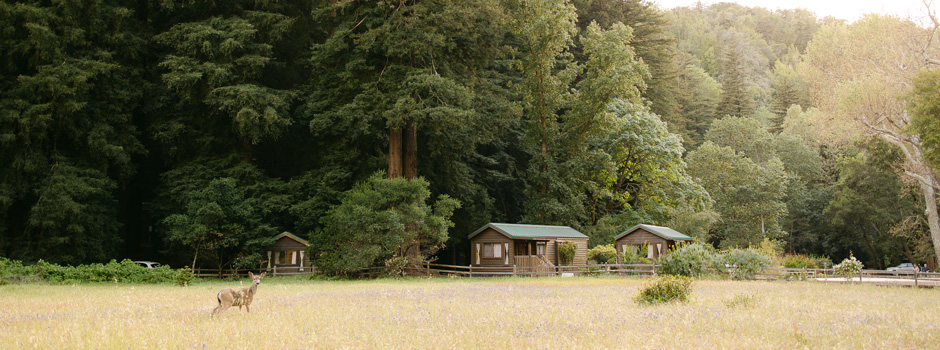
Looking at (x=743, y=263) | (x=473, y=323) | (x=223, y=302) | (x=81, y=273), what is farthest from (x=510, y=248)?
(x=223, y=302)

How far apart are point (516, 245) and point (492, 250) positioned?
1.51 metres

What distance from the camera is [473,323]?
12625 millimetres

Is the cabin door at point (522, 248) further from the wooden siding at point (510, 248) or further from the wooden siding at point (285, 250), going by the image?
the wooden siding at point (285, 250)

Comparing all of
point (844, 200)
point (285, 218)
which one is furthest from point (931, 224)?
point (285, 218)

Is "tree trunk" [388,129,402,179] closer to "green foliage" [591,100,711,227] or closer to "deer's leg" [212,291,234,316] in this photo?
"green foliage" [591,100,711,227]

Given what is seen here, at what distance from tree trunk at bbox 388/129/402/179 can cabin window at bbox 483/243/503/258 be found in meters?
7.27

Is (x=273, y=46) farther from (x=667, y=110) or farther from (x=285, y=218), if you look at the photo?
(x=667, y=110)

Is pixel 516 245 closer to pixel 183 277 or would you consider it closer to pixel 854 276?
pixel 854 276

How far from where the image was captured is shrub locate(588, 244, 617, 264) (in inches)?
1587

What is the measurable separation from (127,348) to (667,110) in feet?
179

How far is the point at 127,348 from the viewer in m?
9.30

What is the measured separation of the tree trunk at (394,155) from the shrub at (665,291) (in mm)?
20841

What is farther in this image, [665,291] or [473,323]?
[665,291]

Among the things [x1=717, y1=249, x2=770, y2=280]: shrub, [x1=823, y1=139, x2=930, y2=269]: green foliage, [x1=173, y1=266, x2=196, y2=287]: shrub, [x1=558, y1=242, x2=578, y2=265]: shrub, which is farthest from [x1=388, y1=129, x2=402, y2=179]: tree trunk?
[x1=823, y1=139, x2=930, y2=269]: green foliage
